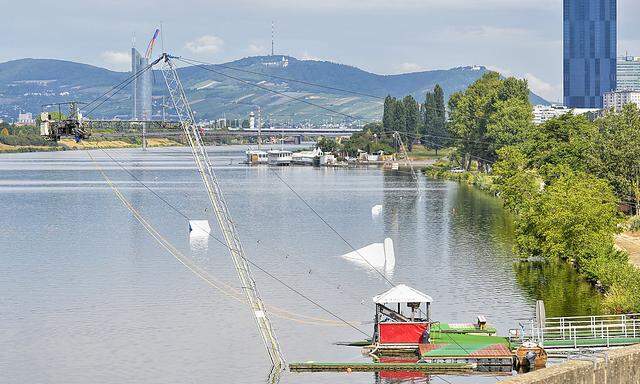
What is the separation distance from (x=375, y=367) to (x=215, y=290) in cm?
2256

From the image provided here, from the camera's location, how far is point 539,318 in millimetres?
47625

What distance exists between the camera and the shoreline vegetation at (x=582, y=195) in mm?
64812

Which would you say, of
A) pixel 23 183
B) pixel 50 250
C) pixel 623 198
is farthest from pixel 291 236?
pixel 23 183

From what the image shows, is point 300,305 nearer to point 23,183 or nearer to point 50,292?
point 50,292

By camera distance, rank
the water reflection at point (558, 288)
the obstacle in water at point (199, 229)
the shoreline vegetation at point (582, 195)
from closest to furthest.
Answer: the water reflection at point (558, 288), the shoreline vegetation at point (582, 195), the obstacle in water at point (199, 229)

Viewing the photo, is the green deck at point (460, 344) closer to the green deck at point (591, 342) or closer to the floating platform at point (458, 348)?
the floating platform at point (458, 348)

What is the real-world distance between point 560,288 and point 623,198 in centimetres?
3110

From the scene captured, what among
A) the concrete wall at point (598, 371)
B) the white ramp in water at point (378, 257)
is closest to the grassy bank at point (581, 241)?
the white ramp in water at point (378, 257)

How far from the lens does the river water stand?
167ft

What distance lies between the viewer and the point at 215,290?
68.7 m

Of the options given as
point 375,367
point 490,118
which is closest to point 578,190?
point 375,367

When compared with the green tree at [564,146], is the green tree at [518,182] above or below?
below

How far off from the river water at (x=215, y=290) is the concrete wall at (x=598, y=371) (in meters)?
13.7

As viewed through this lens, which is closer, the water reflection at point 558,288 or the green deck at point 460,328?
the green deck at point 460,328
